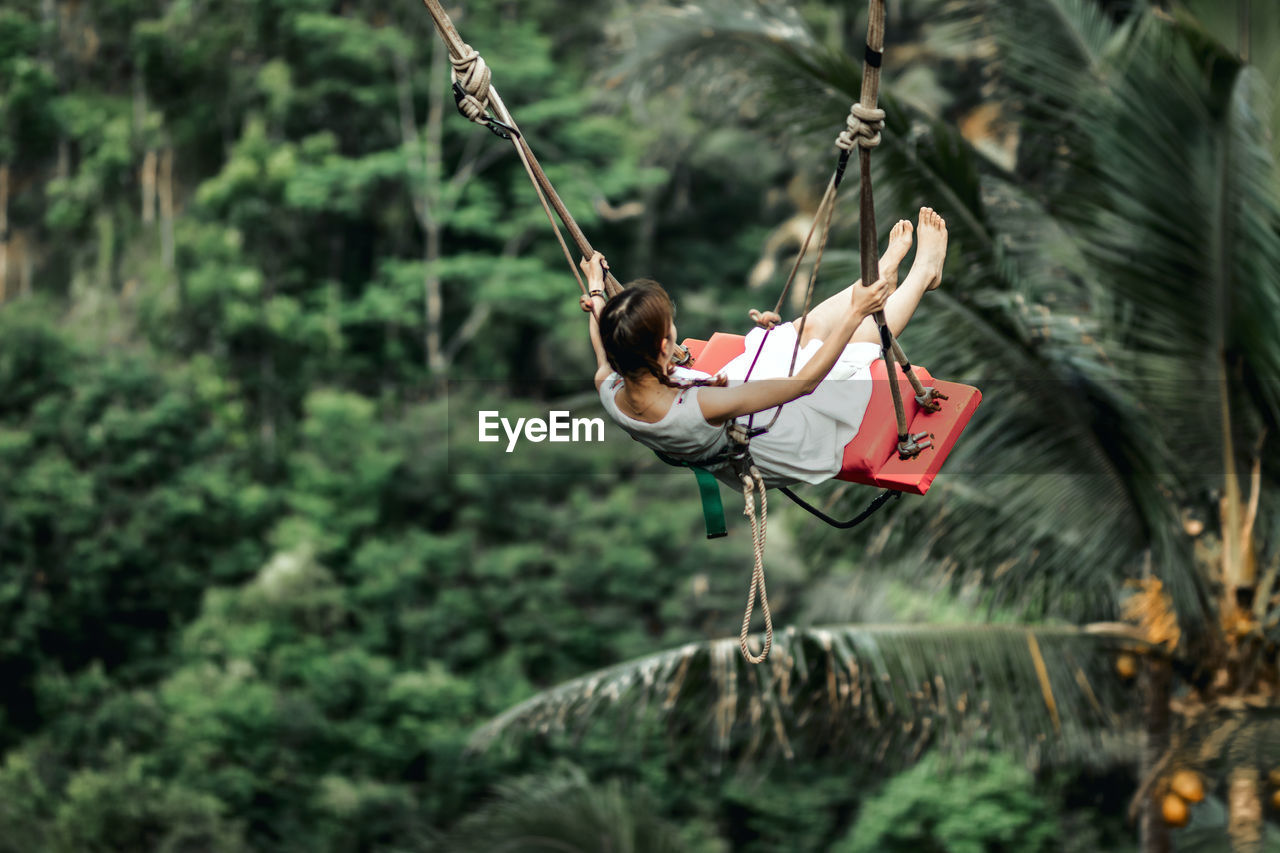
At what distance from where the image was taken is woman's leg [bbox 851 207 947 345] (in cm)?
280

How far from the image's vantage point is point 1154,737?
4.68m

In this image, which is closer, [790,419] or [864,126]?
[864,126]

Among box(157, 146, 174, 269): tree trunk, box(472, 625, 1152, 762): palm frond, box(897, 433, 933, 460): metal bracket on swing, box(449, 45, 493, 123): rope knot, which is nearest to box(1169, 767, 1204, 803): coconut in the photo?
box(472, 625, 1152, 762): palm frond

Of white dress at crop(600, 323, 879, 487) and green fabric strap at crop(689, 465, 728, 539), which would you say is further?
green fabric strap at crop(689, 465, 728, 539)

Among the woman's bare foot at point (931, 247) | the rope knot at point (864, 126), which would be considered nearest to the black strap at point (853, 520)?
the woman's bare foot at point (931, 247)

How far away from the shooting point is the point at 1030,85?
203 inches

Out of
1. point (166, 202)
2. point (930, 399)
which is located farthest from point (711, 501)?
point (166, 202)

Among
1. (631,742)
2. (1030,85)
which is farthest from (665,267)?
(1030,85)

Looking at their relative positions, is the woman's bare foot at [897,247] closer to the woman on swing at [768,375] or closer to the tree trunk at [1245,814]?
the woman on swing at [768,375]

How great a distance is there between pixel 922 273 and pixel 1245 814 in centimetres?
283

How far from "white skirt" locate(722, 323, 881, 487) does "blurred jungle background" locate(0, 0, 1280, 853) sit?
1.97 metres

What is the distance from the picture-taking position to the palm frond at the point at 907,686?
4617 millimetres

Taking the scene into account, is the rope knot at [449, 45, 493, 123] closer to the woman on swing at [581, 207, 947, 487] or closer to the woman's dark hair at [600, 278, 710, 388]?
the woman on swing at [581, 207, 947, 487]

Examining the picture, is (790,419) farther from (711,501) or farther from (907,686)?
(907,686)
